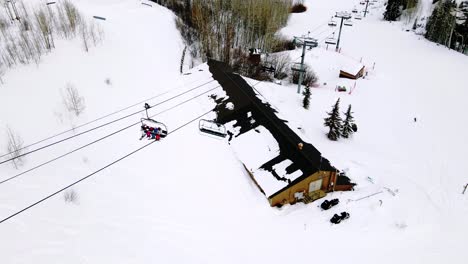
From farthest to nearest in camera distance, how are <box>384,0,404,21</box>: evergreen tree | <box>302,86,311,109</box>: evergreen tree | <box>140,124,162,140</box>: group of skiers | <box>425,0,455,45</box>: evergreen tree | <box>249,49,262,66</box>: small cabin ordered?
<box>384,0,404,21</box>: evergreen tree
<box>425,0,455,45</box>: evergreen tree
<box>249,49,262,66</box>: small cabin
<box>302,86,311,109</box>: evergreen tree
<box>140,124,162,140</box>: group of skiers

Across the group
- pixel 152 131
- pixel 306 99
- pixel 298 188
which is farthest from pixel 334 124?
pixel 152 131

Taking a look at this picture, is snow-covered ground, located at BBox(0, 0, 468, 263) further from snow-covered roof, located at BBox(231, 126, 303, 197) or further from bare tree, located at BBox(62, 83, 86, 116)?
snow-covered roof, located at BBox(231, 126, 303, 197)

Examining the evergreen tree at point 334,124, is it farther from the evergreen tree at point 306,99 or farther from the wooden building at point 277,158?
the evergreen tree at point 306,99

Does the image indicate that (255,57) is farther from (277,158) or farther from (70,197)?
(70,197)

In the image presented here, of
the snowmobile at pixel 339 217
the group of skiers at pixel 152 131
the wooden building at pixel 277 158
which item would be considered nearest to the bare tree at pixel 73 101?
the wooden building at pixel 277 158

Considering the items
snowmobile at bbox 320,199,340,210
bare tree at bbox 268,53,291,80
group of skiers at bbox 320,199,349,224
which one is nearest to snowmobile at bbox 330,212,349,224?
→ group of skiers at bbox 320,199,349,224

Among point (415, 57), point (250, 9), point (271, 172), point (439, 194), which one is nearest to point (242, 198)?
point (271, 172)
